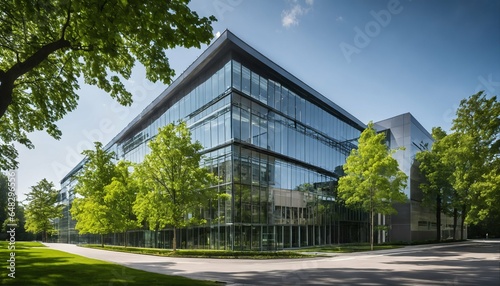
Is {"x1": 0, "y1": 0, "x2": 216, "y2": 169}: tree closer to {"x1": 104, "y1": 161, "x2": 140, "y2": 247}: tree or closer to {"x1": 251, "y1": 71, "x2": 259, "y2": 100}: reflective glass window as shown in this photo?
{"x1": 251, "y1": 71, "x2": 259, "y2": 100}: reflective glass window

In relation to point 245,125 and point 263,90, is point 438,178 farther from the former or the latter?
point 245,125

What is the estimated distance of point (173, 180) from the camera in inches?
1019

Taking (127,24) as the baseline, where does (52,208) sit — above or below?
below

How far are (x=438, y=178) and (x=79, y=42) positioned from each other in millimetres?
46689

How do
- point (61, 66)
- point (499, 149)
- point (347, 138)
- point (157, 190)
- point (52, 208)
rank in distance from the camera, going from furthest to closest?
point (52, 208), point (347, 138), point (499, 149), point (157, 190), point (61, 66)

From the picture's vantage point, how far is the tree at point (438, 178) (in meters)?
→ 42.8

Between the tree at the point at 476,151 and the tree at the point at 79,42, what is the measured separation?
1541 inches

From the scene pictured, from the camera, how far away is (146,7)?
7133 mm

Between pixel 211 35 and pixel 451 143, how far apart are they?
138ft

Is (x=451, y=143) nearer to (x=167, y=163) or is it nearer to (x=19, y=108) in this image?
(x=167, y=163)

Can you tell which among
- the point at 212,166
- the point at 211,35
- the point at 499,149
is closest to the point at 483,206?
the point at 499,149

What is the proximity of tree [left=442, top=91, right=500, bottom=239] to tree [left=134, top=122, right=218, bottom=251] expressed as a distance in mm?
31257

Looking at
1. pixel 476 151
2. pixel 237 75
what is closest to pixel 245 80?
pixel 237 75

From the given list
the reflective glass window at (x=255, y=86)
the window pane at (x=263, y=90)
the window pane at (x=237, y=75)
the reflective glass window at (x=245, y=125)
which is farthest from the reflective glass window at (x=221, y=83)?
the window pane at (x=263, y=90)
